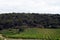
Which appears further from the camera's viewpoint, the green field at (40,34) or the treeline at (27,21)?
the treeline at (27,21)

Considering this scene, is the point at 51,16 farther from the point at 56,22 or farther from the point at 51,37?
the point at 51,37

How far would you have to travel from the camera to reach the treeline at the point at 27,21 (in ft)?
181

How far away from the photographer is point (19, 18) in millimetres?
61188

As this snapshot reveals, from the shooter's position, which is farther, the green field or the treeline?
the treeline

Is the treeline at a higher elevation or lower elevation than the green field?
lower

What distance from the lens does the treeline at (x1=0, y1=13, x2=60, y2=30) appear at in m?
55.2

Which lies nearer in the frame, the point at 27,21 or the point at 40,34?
the point at 40,34

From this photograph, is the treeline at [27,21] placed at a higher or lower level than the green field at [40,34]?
lower

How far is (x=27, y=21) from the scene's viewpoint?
198 feet

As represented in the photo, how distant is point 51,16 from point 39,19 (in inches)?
229

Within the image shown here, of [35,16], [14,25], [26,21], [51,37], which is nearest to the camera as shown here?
[51,37]

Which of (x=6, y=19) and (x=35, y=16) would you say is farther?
(x=35, y=16)

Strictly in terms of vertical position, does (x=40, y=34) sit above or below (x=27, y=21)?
above

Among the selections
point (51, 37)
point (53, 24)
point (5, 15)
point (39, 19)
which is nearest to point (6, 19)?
point (5, 15)
